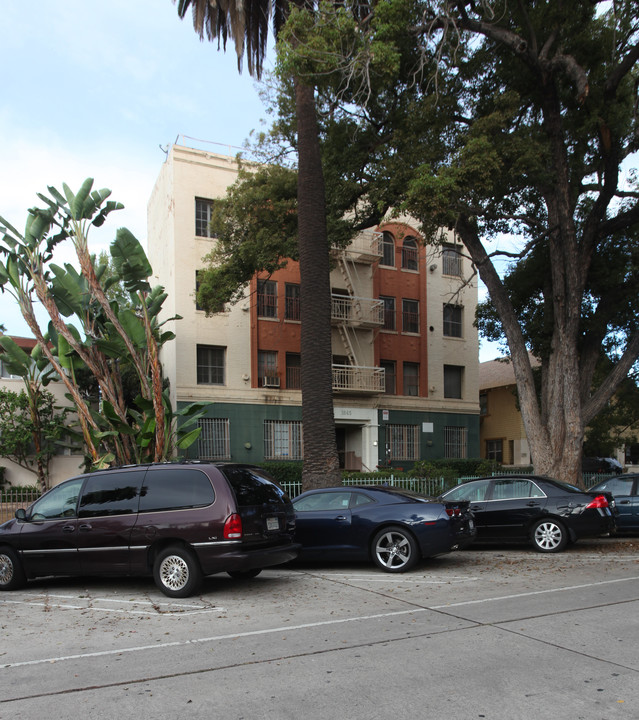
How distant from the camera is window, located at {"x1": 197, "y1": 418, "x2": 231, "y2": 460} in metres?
27.3

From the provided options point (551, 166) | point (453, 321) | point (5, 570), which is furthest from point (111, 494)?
point (453, 321)

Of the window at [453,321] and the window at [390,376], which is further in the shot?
the window at [453,321]

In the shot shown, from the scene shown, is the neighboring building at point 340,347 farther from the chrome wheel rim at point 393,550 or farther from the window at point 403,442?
the chrome wheel rim at point 393,550

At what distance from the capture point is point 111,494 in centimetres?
982

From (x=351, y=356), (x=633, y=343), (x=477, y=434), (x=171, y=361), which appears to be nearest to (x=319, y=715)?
(x=633, y=343)

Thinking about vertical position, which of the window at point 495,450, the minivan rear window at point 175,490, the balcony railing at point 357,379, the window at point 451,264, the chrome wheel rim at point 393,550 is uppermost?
the window at point 451,264

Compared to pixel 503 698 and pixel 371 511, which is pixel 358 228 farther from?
pixel 503 698

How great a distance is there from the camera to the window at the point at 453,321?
112ft

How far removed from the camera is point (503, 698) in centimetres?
505

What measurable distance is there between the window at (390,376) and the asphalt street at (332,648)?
71.2 feet

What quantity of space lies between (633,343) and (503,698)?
613 inches

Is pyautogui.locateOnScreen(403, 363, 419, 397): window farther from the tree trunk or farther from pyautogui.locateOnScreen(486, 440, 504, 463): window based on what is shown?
the tree trunk

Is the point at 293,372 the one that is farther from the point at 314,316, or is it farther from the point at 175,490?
the point at 175,490

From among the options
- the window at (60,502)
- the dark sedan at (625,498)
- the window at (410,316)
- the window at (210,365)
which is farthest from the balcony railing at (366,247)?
the window at (60,502)
